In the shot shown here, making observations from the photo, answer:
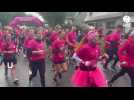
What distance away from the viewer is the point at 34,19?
7.13 meters

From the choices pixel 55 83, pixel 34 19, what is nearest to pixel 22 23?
pixel 34 19

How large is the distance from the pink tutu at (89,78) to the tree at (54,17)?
3.42 ft

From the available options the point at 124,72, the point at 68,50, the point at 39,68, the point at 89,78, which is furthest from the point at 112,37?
the point at 39,68

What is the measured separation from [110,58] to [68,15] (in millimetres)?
1282

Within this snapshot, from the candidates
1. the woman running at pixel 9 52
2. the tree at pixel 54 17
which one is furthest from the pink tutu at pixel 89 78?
the woman running at pixel 9 52

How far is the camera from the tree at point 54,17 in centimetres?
702

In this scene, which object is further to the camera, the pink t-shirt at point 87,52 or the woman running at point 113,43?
the woman running at point 113,43

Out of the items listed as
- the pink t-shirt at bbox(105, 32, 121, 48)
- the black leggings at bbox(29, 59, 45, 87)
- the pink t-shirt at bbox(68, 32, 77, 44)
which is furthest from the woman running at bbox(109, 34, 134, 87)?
the black leggings at bbox(29, 59, 45, 87)

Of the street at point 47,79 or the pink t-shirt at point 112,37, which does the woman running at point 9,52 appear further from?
the pink t-shirt at point 112,37

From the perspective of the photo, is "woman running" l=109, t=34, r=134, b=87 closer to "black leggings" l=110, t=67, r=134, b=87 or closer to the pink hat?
"black leggings" l=110, t=67, r=134, b=87

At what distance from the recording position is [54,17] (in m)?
7.04
